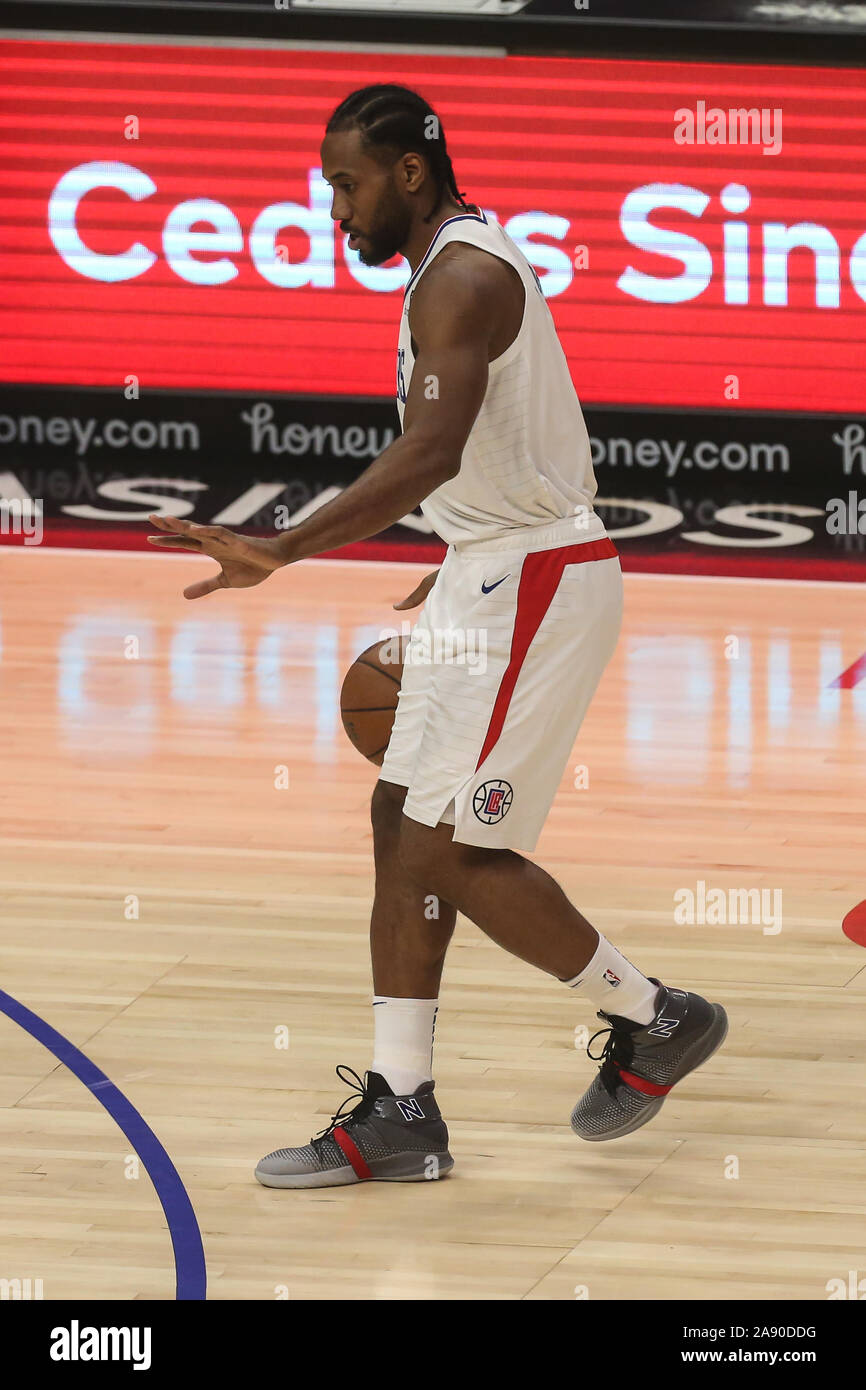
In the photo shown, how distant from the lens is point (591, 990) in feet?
12.0

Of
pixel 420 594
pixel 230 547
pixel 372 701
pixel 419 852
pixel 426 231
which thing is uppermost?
pixel 426 231

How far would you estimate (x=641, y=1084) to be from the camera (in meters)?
3.73

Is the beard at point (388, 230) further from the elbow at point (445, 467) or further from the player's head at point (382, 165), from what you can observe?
the elbow at point (445, 467)

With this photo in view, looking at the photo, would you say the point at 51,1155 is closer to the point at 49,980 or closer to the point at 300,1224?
the point at 300,1224

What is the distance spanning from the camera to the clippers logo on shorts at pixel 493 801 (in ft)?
11.3

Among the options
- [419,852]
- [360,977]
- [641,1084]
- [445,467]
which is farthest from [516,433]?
[360,977]

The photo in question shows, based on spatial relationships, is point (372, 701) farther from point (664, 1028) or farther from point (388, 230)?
point (388, 230)

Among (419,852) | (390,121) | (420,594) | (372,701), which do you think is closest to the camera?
(390,121)

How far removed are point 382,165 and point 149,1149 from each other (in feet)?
5.71

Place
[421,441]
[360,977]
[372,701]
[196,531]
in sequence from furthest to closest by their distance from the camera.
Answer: [360,977], [372,701], [421,441], [196,531]

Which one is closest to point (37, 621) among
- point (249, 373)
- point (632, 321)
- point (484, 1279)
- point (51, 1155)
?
point (249, 373)

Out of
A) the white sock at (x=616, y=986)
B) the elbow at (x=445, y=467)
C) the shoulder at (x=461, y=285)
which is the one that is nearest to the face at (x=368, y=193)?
the shoulder at (x=461, y=285)

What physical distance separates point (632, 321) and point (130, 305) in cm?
257

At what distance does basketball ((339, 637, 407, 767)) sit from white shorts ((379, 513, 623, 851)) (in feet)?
1.90
